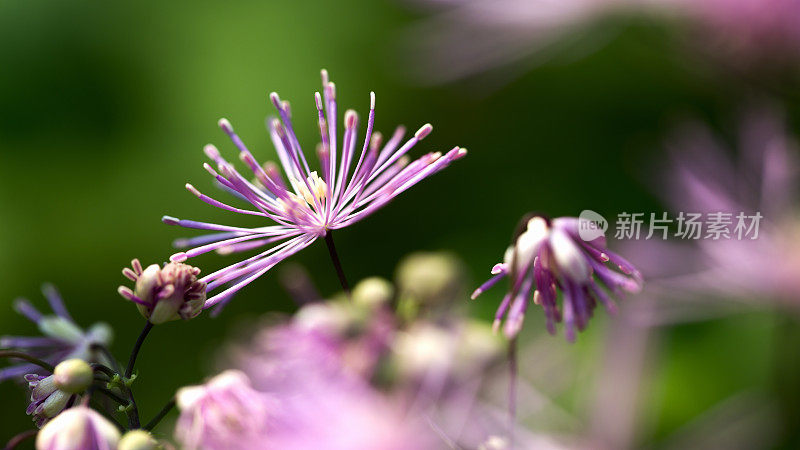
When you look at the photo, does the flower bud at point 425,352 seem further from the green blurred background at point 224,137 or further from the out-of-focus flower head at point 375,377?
the green blurred background at point 224,137

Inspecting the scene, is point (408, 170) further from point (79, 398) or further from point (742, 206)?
point (742, 206)

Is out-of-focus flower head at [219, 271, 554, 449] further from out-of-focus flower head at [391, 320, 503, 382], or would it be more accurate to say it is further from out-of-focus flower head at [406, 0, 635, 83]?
out-of-focus flower head at [406, 0, 635, 83]

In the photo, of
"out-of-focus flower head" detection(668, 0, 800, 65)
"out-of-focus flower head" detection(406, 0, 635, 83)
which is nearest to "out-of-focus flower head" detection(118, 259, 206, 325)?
"out-of-focus flower head" detection(406, 0, 635, 83)

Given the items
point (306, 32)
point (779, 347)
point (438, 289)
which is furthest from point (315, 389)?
point (306, 32)

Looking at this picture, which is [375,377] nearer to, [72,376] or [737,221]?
[72,376]

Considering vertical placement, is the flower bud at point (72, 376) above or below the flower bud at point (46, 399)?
above

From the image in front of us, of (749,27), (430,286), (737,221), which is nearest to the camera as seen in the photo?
(430,286)

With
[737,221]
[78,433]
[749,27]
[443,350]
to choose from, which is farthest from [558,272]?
[749,27]

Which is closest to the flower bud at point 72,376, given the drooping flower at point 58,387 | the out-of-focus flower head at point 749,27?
the drooping flower at point 58,387
